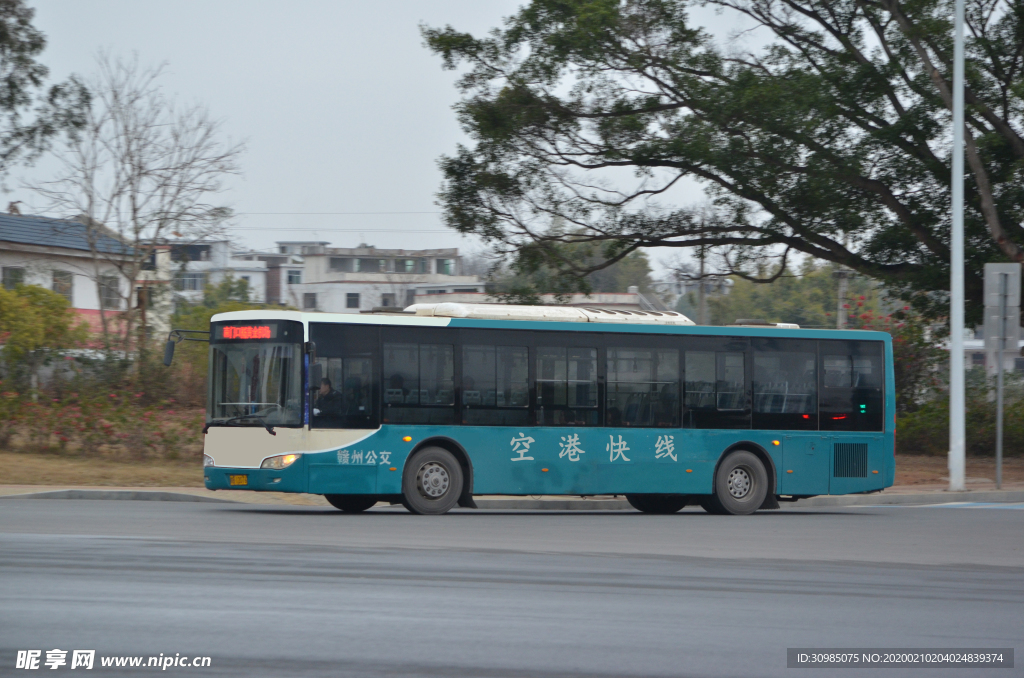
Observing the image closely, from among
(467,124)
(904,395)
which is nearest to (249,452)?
(467,124)

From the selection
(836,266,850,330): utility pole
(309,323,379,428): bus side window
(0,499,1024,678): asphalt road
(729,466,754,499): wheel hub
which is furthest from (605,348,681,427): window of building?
(836,266,850,330): utility pole

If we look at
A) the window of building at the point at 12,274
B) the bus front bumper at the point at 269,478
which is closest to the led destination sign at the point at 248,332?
the bus front bumper at the point at 269,478

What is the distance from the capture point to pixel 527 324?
1655cm

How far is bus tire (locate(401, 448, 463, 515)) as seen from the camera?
15.5 metres

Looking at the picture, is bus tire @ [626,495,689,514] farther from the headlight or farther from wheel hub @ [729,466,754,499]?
the headlight

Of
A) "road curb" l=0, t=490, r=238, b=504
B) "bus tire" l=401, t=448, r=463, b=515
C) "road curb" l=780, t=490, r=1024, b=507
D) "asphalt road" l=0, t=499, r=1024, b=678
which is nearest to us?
"asphalt road" l=0, t=499, r=1024, b=678

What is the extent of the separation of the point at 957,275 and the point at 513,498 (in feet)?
31.3

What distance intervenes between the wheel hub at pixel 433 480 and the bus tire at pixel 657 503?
3.73 m


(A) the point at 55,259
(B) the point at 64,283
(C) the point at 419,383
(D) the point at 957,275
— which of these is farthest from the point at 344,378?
(A) the point at 55,259

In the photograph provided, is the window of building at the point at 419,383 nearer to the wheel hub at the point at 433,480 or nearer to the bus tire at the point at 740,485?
the wheel hub at the point at 433,480

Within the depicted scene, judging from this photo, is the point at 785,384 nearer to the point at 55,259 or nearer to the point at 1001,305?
the point at 1001,305

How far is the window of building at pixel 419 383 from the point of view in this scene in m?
15.6

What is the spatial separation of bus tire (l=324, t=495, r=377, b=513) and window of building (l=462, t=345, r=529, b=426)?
202cm

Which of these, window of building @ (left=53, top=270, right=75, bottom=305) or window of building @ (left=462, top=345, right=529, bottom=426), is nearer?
window of building @ (left=462, top=345, right=529, bottom=426)
